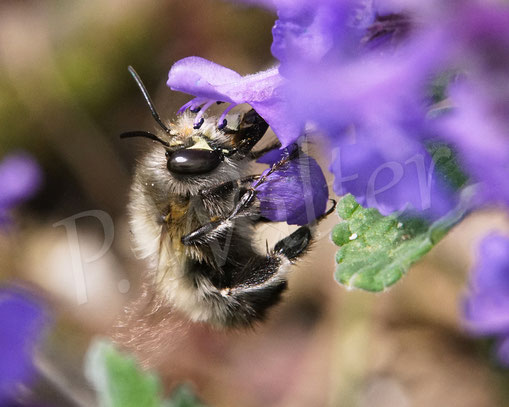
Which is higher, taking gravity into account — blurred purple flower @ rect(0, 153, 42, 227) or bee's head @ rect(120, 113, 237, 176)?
bee's head @ rect(120, 113, 237, 176)

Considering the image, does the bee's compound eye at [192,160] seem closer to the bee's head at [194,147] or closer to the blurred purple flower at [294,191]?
the bee's head at [194,147]

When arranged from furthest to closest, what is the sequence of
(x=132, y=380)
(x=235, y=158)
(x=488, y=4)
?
(x=132, y=380)
(x=235, y=158)
(x=488, y=4)

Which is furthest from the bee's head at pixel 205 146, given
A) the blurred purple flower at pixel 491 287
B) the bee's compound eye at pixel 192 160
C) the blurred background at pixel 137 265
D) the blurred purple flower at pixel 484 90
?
the blurred background at pixel 137 265

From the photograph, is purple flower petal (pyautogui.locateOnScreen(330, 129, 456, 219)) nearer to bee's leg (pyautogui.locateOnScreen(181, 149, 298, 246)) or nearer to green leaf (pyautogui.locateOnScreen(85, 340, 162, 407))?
bee's leg (pyautogui.locateOnScreen(181, 149, 298, 246))

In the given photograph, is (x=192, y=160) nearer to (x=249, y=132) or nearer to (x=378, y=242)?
(x=249, y=132)

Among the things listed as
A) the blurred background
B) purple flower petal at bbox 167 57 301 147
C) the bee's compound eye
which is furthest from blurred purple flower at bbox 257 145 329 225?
the blurred background

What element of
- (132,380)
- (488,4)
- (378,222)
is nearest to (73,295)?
(132,380)

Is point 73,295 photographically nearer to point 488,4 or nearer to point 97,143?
point 97,143
